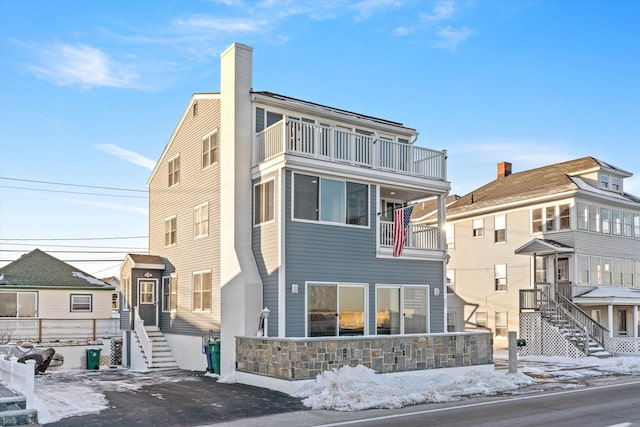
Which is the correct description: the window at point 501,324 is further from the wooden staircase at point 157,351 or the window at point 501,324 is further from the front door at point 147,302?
the front door at point 147,302

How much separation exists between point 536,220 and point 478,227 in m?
4.04

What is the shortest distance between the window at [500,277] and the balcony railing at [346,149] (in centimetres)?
1328

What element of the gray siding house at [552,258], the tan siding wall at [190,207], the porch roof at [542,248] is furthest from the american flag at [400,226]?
the porch roof at [542,248]

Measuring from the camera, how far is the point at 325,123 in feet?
76.6

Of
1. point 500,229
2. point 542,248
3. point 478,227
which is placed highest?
point 478,227

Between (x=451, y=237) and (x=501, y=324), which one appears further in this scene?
(x=451, y=237)

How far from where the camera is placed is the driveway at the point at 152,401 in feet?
42.8

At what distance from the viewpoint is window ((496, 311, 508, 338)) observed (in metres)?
33.7

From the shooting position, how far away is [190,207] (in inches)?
987

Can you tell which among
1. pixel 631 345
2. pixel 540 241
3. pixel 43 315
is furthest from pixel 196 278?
pixel 631 345

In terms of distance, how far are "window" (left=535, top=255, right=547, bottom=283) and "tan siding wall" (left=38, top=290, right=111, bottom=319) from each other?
2355cm

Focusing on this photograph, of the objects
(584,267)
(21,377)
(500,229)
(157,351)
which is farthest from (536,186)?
(21,377)

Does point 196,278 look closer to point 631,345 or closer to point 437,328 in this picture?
point 437,328

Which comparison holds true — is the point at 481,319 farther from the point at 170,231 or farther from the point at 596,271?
the point at 170,231
